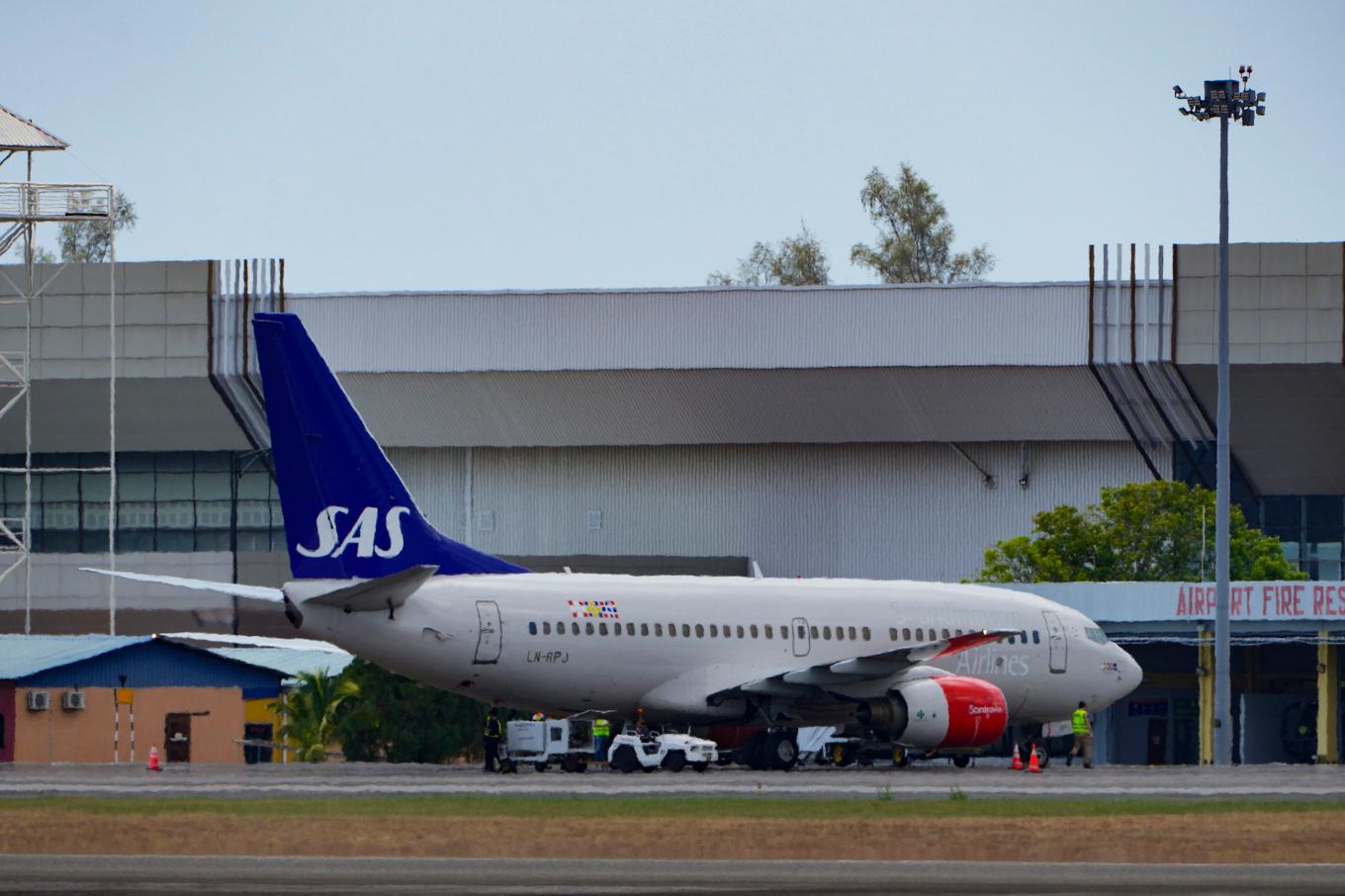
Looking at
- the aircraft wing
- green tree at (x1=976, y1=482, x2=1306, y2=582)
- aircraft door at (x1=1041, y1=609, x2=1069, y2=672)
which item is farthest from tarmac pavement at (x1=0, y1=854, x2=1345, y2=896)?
green tree at (x1=976, y1=482, x2=1306, y2=582)

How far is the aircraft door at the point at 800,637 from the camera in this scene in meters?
42.9

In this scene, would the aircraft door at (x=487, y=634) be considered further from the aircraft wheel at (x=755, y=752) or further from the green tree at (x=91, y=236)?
the green tree at (x=91, y=236)

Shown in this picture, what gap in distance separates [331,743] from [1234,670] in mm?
26298

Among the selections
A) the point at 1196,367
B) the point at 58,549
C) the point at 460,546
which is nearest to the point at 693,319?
the point at 1196,367

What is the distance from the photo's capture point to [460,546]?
40375mm

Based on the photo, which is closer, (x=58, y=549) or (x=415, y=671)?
(x=415, y=671)

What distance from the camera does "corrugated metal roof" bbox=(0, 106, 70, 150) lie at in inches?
2554

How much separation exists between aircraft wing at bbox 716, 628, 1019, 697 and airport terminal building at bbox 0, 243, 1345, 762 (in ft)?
116

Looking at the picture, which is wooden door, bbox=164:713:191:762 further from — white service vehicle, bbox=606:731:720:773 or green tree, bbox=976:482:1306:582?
green tree, bbox=976:482:1306:582

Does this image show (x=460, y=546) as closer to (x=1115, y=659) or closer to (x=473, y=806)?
(x=473, y=806)

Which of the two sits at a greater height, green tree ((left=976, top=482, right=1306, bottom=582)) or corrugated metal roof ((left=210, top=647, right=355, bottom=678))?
green tree ((left=976, top=482, right=1306, bottom=582))

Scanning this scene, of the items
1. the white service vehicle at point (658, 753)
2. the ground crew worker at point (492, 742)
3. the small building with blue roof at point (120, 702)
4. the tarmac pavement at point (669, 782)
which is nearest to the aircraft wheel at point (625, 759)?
the white service vehicle at point (658, 753)

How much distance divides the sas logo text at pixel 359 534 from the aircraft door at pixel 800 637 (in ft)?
27.6

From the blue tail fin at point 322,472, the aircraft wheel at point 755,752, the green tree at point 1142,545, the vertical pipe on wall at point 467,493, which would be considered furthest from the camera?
the vertical pipe on wall at point 467,493
